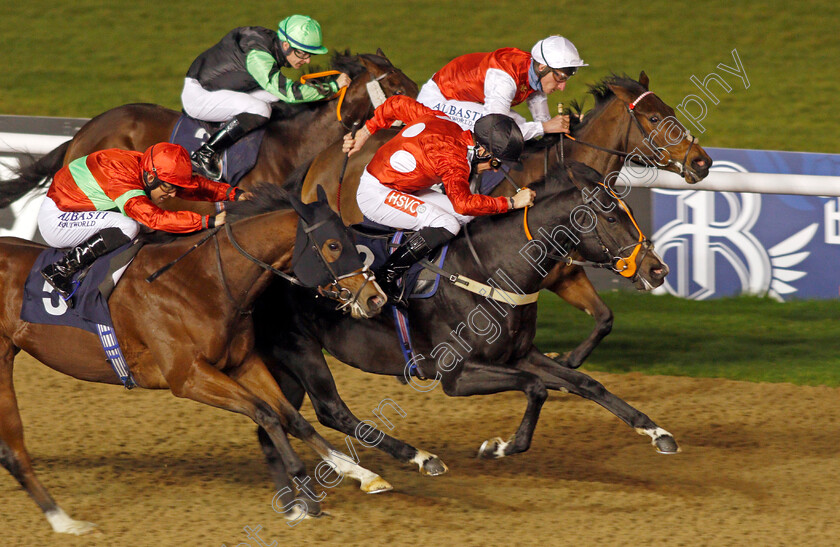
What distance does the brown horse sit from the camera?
20.0 feet

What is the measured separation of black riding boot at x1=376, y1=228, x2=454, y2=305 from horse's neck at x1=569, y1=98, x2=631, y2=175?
1419 millimetres

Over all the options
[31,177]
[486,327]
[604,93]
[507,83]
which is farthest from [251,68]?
[486,327]

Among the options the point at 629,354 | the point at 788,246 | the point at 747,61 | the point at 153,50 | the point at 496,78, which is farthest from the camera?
the point at 153,50

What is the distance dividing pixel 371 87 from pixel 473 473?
2477 mm

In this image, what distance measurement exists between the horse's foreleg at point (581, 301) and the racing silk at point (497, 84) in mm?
794

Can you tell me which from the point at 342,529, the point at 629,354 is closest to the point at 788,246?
the point at 629,354

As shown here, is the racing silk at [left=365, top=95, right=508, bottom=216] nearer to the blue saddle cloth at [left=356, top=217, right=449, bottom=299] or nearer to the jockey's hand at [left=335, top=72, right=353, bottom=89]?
the blue saddle cloth at [left=356, top=217, right=449, bottom=299]

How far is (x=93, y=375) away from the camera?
4.89m

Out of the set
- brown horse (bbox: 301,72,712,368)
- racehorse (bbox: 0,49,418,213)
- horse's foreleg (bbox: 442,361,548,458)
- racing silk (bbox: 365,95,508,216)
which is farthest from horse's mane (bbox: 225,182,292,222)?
racehorse (bbox: 0,49,418,213)

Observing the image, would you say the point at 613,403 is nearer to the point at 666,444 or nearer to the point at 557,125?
the point at 666,444

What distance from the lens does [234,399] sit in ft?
14.9

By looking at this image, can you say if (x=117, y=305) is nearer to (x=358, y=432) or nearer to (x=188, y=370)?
(x=188, y=370)

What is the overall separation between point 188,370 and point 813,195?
4689 millimetres

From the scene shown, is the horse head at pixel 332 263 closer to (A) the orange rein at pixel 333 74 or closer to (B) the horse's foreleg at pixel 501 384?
(B) the horse's foreleg at pixel 501 384
